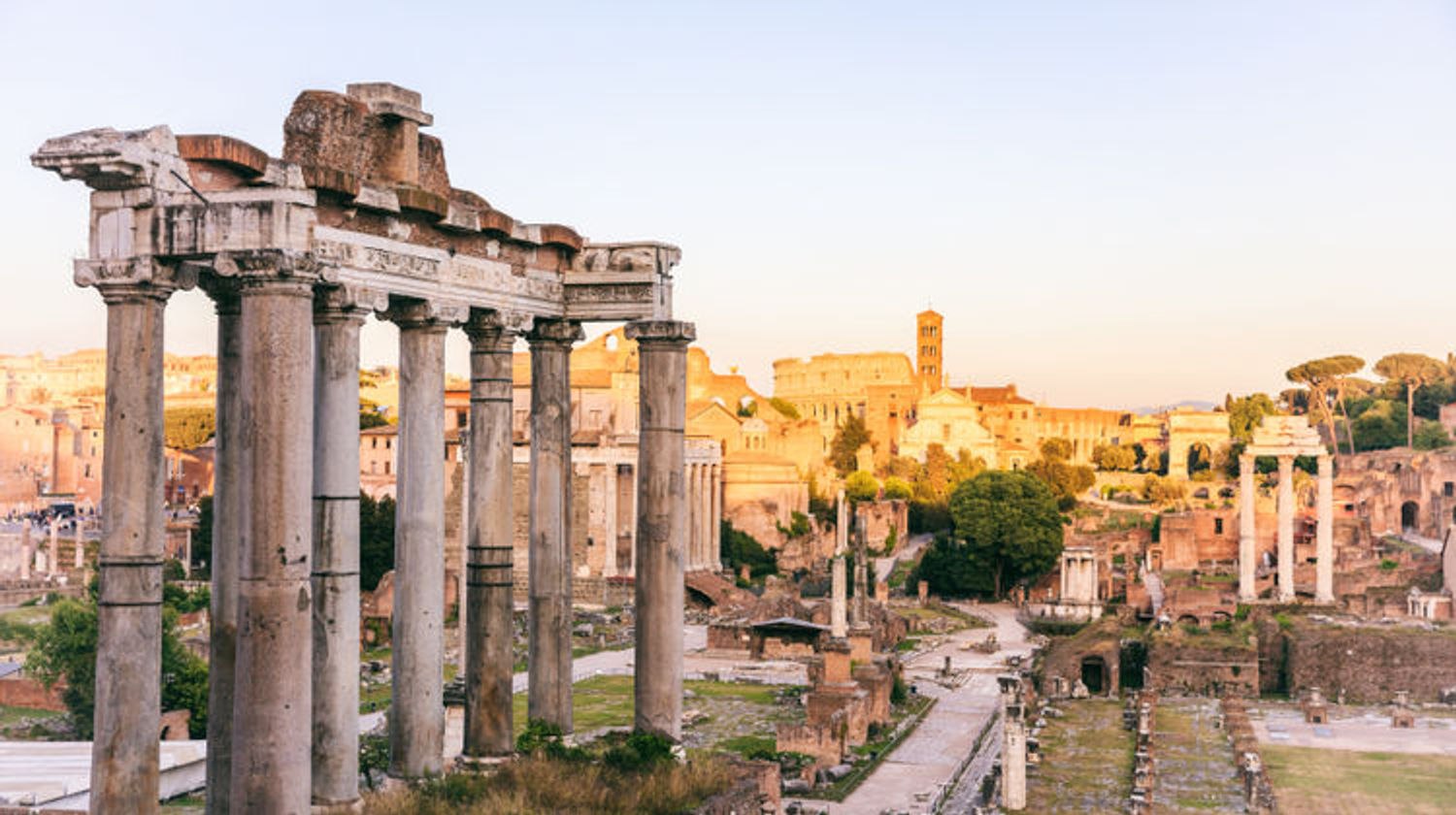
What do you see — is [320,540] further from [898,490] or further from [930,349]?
[930,349]

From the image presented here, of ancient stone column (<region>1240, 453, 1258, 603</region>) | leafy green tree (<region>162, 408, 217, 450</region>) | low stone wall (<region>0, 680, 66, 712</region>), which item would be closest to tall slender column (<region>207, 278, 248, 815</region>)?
low stone wall (<region>0, 680, 66, 712</region>)

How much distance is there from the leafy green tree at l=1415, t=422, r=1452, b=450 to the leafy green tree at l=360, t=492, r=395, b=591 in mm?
57864

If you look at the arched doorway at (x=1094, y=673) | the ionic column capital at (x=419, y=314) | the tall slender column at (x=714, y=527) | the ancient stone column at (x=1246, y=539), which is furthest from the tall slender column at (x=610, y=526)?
the ionic column capital at (x=419, y=314)

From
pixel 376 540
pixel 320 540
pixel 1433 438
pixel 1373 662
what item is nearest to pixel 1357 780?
pixel 1373 662

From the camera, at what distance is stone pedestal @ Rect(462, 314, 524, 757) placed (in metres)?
Result: 14.0

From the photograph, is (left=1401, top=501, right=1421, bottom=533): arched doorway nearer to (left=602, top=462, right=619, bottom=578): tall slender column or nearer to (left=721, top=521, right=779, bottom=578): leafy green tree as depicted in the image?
(left=721, top=521, right=779, bottom=578): leafy green tree

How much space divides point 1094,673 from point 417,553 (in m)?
33.0

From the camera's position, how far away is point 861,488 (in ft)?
279

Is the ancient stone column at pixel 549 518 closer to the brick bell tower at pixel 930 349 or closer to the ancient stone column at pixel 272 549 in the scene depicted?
the ancient stone column at pixel 272 549

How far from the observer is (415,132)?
1279 cm

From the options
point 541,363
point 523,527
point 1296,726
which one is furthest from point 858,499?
point 541,363

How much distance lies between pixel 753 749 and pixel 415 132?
20890 millimetres

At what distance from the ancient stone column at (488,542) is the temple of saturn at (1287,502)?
4050 cm

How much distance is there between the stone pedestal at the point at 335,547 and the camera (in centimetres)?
1124
